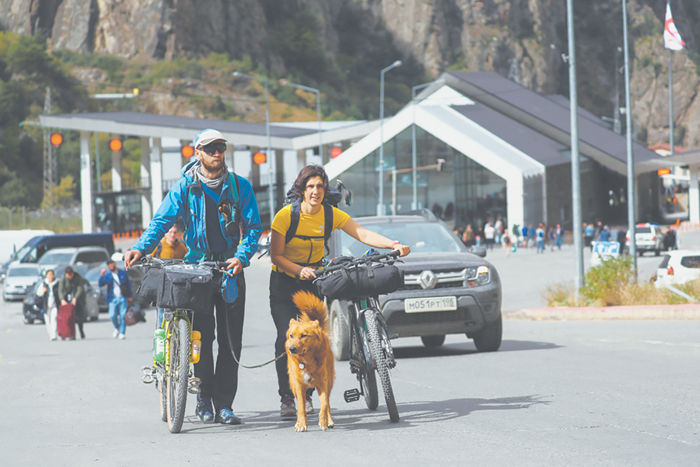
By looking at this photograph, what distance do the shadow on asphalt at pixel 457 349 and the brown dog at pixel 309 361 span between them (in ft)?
17.4

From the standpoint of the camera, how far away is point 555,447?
563 centimetres

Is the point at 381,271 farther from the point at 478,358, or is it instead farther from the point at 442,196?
the point at 442,196

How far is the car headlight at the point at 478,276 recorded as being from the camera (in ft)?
35.4

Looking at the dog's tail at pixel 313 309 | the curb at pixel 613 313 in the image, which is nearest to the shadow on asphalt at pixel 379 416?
the dog's tail at pixel 313 309

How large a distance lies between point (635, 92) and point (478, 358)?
160862 millimetres

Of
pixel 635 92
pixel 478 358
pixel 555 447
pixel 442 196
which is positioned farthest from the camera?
pixel 635 92

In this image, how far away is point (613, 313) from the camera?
16.5 meters

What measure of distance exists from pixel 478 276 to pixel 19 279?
24.8 metres

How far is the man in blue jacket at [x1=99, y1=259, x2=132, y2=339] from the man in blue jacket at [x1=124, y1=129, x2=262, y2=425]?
11.9 metres

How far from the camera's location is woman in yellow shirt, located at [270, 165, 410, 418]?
6.75 meters

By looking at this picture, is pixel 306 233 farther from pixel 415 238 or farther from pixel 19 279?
pixel 19 279

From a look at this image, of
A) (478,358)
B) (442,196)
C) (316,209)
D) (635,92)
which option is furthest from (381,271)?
(635,92)

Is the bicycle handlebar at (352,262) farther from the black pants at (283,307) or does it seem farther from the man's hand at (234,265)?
the man's hand at (234,265)

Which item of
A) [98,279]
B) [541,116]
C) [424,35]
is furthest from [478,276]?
[424,35]
